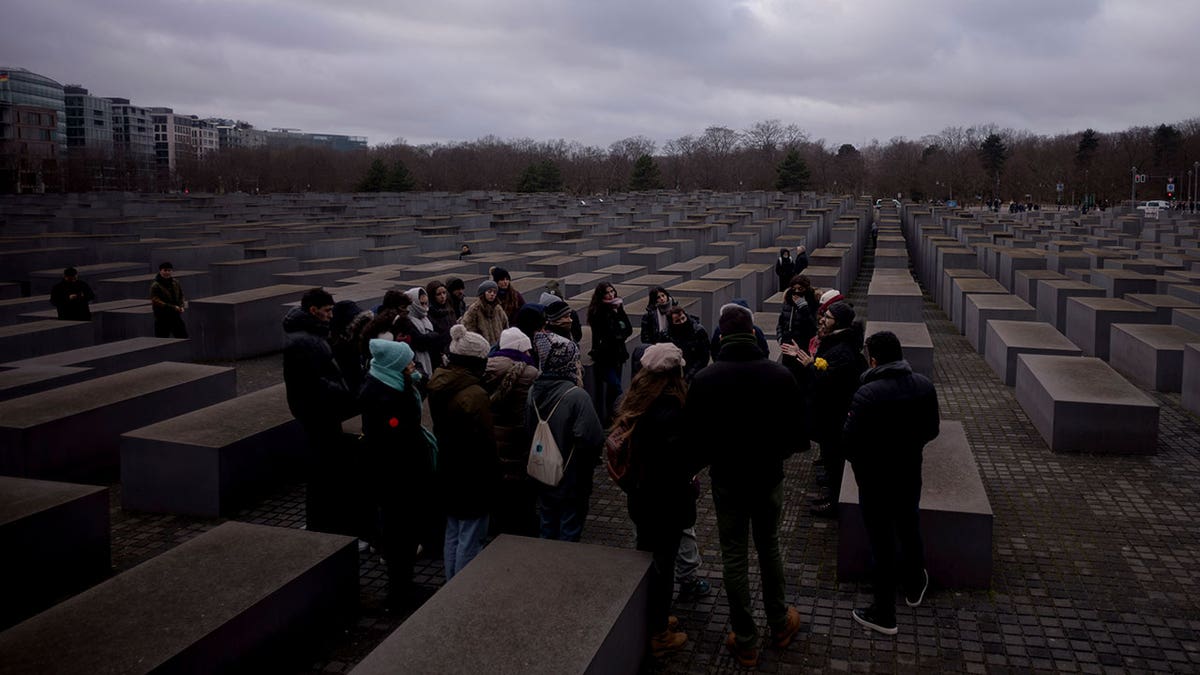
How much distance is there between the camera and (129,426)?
8.29 m

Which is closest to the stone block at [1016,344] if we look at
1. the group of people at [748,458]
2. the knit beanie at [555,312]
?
the group of people at [748,458]

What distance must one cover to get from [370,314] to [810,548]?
4018 millimetres

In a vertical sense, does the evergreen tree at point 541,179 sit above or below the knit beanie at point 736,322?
above

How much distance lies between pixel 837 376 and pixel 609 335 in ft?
9.40

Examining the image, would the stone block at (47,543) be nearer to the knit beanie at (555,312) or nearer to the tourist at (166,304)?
the knit beanie at (555,312)

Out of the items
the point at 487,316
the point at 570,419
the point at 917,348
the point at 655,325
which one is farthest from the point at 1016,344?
the point at 570,419

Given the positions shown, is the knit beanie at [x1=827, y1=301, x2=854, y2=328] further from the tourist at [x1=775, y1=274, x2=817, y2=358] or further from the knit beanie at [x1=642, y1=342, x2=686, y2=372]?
the knit beanie at [x1=642, y1=342, x2=686, y2=372]

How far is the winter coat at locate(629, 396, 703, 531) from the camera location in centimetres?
448

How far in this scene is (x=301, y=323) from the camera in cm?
605

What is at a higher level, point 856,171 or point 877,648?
point 856,171

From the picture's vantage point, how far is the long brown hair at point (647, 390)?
4.53 meters

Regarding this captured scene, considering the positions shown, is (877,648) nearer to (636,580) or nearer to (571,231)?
(636,580)

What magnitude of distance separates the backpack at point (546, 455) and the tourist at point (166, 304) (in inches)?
400

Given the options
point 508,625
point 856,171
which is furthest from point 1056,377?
point 856,171
